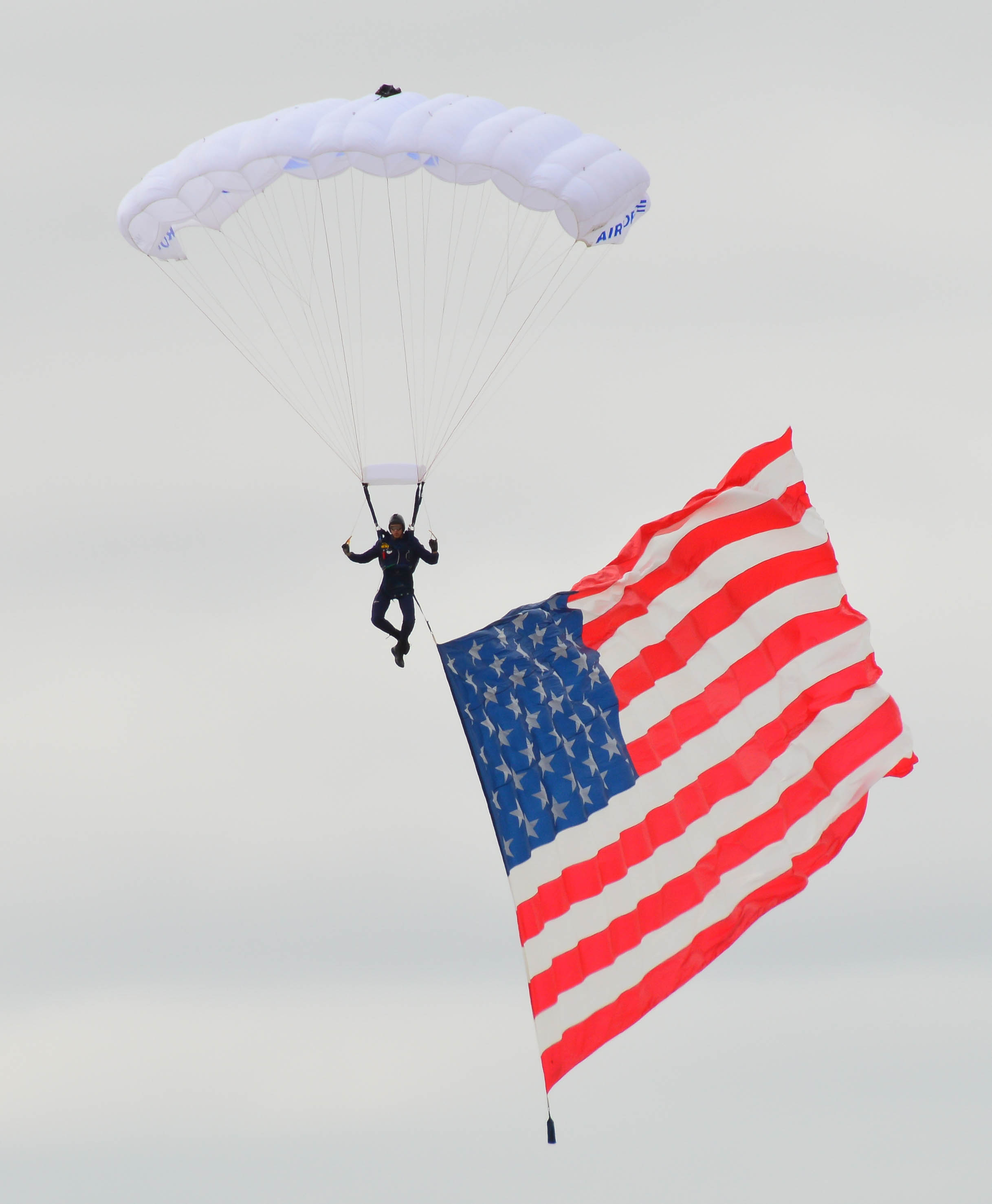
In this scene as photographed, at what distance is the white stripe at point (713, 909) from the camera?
24.1m

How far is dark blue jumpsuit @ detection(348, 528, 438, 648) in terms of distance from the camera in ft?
80.8

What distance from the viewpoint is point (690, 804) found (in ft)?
82.0

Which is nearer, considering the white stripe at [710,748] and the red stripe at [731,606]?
the white stripe at [710,748]

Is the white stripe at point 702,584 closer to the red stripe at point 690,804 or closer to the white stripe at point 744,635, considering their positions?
the white stripe at point 744,635

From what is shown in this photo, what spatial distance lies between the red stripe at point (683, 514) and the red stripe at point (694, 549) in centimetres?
22

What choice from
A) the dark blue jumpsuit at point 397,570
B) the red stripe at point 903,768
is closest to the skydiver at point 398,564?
the dark blue jumpsuit at point 397,570

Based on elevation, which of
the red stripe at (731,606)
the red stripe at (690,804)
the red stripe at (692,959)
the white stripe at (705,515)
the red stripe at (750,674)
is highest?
the white stripe at (705,515)

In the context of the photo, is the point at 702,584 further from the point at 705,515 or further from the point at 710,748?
the point at 710,748

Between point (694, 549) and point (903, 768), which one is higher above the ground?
point (694, 549)

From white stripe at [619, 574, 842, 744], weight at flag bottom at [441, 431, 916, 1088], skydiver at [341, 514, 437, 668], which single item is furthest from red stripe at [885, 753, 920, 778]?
skydiver at [341, 514, 437, 668]

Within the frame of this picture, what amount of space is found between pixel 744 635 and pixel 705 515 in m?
1.40

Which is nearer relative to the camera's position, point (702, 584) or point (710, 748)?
point (710, 748)

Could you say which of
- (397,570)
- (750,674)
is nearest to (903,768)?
(750,674)

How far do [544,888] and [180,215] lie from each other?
26.3ft
